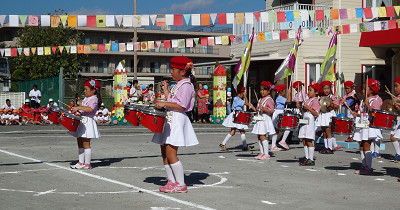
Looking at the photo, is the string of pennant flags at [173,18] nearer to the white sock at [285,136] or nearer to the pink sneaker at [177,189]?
the white sock at [285,136]

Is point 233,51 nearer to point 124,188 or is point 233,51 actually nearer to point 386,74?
point 386,74

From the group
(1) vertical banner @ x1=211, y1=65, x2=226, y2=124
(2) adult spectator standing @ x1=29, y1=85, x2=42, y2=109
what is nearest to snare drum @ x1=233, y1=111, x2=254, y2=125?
(1) vertical banner @ x1=211, y1=65, x2=226, y2=124

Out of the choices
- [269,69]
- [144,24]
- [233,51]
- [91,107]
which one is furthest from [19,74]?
[91,107]

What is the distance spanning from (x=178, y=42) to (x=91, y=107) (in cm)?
958

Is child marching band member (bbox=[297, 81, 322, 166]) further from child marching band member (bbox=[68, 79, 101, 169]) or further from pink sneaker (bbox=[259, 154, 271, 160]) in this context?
child marching band member (bbox=[68, 79, 101, 169])

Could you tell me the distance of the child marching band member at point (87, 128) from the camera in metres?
10.9

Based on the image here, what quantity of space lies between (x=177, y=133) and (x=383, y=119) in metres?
3.78

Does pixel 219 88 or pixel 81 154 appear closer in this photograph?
pixel 81 154

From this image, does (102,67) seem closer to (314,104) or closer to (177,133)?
(314,104)

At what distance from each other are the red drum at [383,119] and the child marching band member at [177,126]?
11.1 feet

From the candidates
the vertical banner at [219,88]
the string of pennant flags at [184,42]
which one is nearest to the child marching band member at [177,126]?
→ the string of pennant flags at [184,42]

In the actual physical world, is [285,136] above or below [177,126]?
below

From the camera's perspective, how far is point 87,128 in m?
11.0

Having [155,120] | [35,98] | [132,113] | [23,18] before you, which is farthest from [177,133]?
[35,98]
